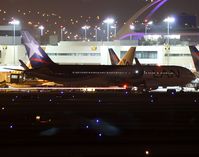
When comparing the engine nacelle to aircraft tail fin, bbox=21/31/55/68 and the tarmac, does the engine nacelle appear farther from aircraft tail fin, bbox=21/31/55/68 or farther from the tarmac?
the tarmac

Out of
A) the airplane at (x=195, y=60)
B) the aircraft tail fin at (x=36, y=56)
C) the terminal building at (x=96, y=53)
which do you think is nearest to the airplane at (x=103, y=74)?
the aircraft tail fin at (x=36, y=56)

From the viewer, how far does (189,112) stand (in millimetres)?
50969

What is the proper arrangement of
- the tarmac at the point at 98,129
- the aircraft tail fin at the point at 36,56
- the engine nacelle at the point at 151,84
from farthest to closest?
the engine nacelle at the point at 151,84 → the aircraft tail fin at the point at 36,56 → the tarmac at the point at 98,129

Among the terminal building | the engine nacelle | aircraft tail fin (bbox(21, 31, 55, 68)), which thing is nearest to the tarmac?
aircraft tail fin (bbox(21, 31, 55, 68))

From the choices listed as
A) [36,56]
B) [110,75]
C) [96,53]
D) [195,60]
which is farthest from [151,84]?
[96,53]

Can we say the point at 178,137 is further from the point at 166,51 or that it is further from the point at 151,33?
the point at 151,33

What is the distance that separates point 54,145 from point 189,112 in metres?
21.3

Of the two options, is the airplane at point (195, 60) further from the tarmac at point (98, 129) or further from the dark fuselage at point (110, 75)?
the tarmac at point (98, 129)

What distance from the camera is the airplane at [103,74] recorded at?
85875 mm

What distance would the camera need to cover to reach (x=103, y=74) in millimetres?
87438

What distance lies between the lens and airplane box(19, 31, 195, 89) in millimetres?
85875

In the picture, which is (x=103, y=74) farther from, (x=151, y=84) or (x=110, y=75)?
(x=151, y=84)

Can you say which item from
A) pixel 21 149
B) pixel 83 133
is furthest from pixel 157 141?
pixel 21 149

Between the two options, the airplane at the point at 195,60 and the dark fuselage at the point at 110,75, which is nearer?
the dark fuselage at the point at 110,75
